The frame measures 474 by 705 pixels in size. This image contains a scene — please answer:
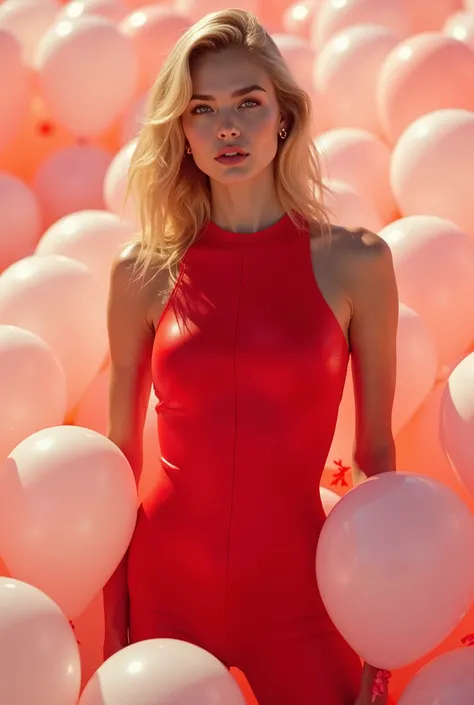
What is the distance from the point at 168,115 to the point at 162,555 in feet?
2.00

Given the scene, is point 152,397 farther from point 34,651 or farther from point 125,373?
point 34,651

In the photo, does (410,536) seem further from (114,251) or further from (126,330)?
(114,251)

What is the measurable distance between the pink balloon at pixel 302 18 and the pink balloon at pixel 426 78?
0.63 m

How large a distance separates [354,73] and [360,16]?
29cm

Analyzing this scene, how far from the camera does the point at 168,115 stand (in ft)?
5.16

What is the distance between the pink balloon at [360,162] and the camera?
2252mm

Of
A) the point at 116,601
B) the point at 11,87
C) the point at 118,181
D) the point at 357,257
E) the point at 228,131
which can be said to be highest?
the point at 228,131

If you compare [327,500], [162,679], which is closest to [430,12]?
[327,500]

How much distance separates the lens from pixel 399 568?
4.45 feet

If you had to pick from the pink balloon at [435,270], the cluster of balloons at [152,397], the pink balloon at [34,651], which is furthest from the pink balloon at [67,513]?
the pink balloon at [435,270]

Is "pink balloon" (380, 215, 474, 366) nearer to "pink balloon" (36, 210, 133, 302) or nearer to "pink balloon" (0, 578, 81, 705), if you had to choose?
"pink balloon" (36, 210, 133, 302)

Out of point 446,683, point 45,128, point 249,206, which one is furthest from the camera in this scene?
point 45,128

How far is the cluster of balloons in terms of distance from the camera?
1.36 m

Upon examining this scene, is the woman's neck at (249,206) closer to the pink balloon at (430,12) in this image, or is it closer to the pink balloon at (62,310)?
the pink balloon at (62,310)
